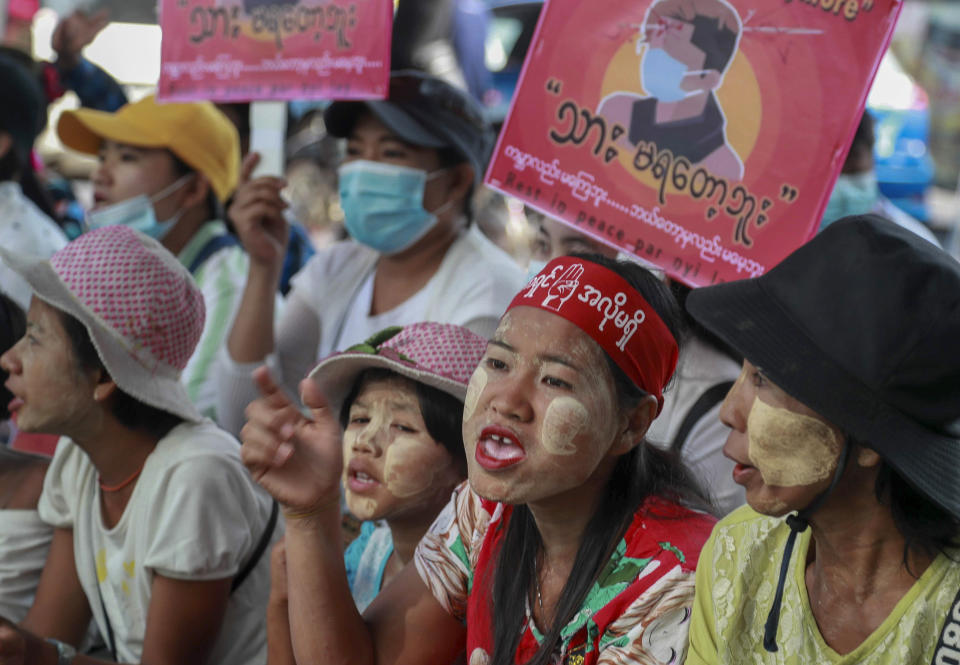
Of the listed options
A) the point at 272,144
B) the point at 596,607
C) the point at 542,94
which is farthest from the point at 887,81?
the point at 596,607

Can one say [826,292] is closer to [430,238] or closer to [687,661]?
[687,661]

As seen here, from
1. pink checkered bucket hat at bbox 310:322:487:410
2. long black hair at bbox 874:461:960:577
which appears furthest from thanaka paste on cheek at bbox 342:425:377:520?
long black hair at bbox 874:461:960:577

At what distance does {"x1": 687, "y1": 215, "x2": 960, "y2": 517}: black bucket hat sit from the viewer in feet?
5.68

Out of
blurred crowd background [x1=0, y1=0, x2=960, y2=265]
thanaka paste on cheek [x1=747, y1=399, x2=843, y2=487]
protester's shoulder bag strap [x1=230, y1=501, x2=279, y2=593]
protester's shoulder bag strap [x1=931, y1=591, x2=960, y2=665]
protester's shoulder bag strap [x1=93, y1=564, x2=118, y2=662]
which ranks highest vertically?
thanaka paste on cheek [x1=747, y1=399, x2=843, y2=487]

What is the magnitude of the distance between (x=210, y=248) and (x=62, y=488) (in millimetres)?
1614

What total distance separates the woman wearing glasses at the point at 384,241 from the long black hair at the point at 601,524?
54.1 inches

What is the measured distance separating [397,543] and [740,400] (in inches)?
47.1

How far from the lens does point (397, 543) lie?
284cm

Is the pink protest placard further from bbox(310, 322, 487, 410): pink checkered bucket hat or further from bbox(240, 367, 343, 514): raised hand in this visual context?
bbox(240, 367, 343, 514): raised hand

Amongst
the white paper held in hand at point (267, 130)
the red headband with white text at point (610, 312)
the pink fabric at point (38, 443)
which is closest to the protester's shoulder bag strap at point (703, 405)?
the red headband with white text at point (610, 312)

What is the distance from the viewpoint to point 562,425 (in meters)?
2.14

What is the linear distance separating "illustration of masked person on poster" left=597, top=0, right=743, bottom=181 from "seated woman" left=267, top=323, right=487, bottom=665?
26.7 inches

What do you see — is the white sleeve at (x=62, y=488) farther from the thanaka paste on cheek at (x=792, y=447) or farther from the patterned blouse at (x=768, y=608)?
the thanaka paste on cheek at (x=792, y=447)

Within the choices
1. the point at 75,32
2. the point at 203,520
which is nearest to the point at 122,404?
the point at 203,520
